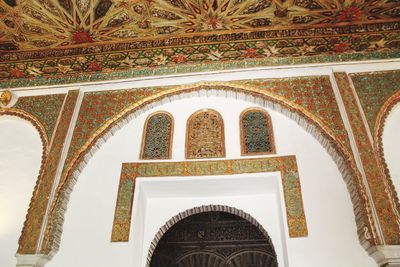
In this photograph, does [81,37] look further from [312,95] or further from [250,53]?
[312,95]

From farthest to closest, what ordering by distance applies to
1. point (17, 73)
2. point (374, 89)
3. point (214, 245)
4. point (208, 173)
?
1. point (214, 245)
2. point (17, 73)
3. point (374, 89)
4. point (208, 173)

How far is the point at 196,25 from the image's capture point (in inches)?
155

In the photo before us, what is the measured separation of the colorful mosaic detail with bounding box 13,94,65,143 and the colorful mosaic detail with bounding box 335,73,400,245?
3317mm

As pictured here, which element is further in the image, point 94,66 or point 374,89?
point 94,66

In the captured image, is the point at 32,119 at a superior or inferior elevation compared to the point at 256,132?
superior

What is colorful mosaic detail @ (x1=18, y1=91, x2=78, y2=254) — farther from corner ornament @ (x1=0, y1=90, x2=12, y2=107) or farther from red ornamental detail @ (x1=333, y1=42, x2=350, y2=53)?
red ornamental detail @ (x1=333, y1=42, x2=350, y2=53)

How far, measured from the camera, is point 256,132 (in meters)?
3.94

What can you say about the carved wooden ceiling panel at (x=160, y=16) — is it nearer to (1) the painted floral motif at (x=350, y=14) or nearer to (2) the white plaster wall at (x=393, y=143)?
(1) the painted floral motif at (x=350, y=14)

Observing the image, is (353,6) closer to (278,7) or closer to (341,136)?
(278,7)

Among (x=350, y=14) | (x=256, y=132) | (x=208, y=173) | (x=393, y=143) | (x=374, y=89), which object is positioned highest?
(x=350, y=14)

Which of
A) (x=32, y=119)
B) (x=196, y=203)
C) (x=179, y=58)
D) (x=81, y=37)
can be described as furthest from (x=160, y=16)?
(x=196, y=203)

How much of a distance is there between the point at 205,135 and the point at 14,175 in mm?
2191

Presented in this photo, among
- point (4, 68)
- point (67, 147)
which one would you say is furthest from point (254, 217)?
point (4, 68)

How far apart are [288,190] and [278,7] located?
6.44 feet
